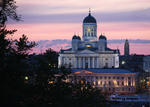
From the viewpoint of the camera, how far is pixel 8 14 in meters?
28.6

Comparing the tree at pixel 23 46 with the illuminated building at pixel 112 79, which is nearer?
the tree at pixel 23 46

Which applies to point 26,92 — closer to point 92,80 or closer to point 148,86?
point 92,80

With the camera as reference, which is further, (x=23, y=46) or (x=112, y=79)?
(x=112, y=79)

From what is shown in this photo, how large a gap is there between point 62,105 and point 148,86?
464 ft

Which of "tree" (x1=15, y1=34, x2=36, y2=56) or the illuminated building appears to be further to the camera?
the illuminated building

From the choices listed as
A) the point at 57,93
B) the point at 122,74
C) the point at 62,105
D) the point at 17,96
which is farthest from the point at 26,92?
the point at 122,74

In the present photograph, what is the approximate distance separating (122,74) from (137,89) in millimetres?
6251

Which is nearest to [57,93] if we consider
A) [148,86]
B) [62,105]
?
[62,105]

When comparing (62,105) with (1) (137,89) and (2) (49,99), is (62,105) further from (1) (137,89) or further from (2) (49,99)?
(1) (137,89)

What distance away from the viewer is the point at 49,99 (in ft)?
144

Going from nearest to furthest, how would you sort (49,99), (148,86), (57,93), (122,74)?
1. (49,99)
2. (57,93)
3. (122,74)
4. (148,86)

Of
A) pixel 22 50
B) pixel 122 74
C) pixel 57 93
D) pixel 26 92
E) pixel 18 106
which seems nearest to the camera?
pixel 18 106

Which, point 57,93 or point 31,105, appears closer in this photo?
point 31,105

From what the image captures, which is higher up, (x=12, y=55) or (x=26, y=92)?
(x=12, y=55)
